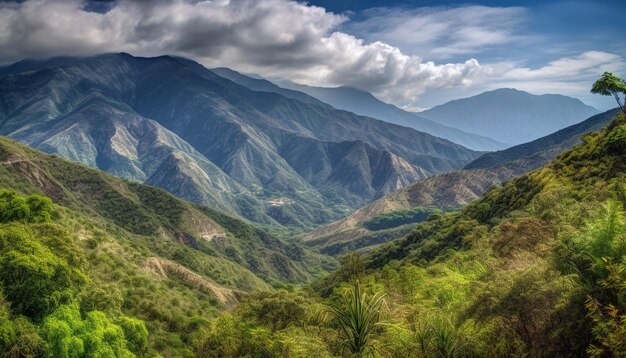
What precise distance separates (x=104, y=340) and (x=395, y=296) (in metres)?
25.9

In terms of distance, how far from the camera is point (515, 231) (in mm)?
38281

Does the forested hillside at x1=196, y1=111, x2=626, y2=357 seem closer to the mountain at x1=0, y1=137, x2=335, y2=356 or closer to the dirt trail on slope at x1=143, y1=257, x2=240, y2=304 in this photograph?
Answer: the mountain at x1=0, y1=137, x2=335, y2=356

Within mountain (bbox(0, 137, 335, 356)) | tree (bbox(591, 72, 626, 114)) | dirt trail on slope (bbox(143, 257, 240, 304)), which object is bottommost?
dirt trail on slope (bbox(143, 257, 240, 304))

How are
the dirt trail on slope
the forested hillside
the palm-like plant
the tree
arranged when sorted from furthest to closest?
the dirt trail on slope → the tree → the palm-like plant → the forested hillside

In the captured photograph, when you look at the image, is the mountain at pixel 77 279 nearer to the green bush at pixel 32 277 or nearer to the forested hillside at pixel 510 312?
the green bush at pixel 32 277

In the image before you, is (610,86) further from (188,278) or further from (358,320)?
(188,278)

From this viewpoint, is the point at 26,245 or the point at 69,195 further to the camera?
the point at 69,195

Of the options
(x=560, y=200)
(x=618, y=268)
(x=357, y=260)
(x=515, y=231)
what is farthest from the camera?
(x=560, y=200)

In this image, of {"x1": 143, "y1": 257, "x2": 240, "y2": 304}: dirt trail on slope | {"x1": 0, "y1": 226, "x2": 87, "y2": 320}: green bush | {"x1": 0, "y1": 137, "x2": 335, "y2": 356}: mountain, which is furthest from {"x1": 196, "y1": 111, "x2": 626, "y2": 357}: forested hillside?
{"x1": 143, "y1": 257, "x2": 240, "y2": 304}: dirt trail on slope

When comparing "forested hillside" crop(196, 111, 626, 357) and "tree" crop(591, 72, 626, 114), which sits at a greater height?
"tree" crop(591, 72, 626, 114)

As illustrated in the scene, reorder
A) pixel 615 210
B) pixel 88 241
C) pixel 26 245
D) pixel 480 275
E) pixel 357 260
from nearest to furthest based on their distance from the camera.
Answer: pixel 615 210, pixel 480 275, pixel 357 260, pixel 26 245, pixel 88 241

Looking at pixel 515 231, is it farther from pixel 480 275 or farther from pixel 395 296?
pixel 395 296

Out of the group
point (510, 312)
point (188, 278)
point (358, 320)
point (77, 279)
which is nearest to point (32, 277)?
point (77, 279)

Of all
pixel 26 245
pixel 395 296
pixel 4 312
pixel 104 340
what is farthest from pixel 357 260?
pixel 26 245
